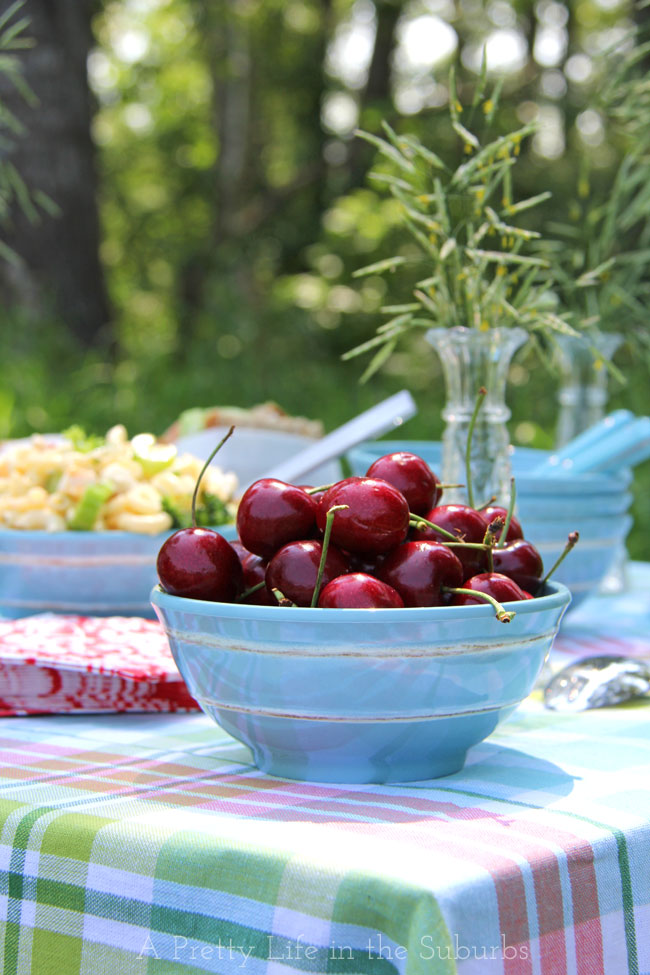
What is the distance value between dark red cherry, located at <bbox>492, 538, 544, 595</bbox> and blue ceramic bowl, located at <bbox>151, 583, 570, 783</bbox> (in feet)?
0.22

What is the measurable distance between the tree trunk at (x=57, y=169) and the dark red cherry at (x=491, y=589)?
3.93 meters

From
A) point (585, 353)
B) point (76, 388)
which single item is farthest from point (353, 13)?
point (585, 353)

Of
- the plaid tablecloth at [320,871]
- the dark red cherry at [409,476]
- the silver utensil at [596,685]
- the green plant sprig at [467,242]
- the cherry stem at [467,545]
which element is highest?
the green plant sprig at [467,242]

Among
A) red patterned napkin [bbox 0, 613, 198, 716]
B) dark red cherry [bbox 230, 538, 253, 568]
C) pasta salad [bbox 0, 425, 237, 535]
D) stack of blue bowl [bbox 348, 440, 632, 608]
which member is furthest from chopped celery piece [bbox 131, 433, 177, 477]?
dark red cherry [bbox 230, 538, 253, 568]

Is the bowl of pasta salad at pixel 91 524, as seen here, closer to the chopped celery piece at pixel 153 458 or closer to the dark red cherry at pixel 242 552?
the chopped celery piece at pixel 153 458

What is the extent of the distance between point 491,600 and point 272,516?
7.6 inches

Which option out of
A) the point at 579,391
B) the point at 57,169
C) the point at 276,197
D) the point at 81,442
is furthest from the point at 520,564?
the point at 276,197

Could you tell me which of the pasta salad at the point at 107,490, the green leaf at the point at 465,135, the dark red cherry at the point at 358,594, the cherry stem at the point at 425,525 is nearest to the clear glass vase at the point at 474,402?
the green leaf at the point at 465,135

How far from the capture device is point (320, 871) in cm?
65

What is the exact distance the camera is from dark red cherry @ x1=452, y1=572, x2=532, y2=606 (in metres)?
0.82

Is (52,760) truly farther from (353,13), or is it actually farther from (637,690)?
(353,13)

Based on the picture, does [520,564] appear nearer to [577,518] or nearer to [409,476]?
[409,476]

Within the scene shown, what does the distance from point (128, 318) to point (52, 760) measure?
12778 millimetres

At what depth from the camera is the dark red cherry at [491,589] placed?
0.82 metres
